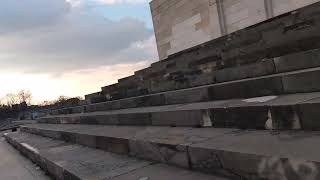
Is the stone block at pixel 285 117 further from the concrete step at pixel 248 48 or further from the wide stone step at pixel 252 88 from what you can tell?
the concrete step at pixel 248 48

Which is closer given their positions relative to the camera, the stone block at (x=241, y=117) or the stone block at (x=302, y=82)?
the stone block at (x=241, y=117)

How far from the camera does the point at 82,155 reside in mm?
6496

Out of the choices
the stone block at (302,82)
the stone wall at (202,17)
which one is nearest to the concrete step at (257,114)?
the stone block at (302,82)

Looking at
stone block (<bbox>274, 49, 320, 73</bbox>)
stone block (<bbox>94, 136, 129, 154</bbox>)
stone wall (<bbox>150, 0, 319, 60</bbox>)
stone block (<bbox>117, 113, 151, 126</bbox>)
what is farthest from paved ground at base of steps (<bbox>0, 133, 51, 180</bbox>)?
stone wall (<bbox>150, 0, 319, 60</bbox>)

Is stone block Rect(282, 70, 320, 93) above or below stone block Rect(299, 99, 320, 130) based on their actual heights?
above

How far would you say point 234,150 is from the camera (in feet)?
11.0

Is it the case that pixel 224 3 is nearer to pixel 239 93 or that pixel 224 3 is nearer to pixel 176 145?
pixel 239 93

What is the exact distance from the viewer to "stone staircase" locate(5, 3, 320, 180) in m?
3.24

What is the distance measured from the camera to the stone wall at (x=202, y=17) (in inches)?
525

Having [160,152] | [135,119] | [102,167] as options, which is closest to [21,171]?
[135,119]

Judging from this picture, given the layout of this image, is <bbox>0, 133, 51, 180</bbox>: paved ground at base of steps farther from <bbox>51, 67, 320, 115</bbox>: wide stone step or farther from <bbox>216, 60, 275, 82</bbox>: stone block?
<bbox>216, 60, 275, 82</bbox>: stone block

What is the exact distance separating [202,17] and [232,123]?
1295cm

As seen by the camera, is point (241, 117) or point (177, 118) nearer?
point (241, 117)

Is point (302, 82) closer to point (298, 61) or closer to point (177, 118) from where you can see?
point (298, 61)
